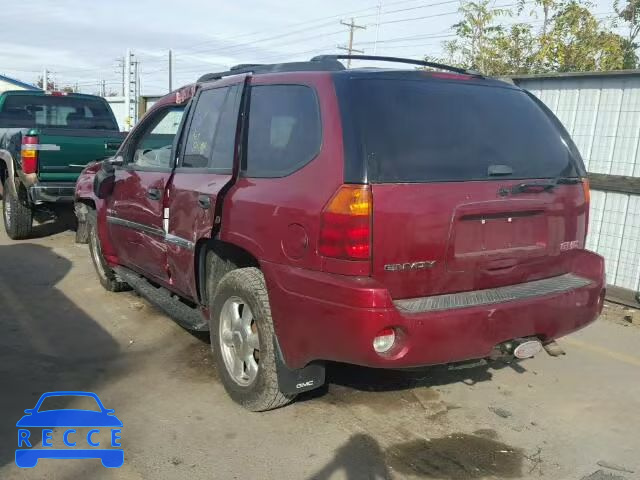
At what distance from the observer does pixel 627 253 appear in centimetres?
613

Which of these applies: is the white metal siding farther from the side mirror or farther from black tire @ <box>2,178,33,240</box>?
black tire @ <box>2,178,33,240</box>

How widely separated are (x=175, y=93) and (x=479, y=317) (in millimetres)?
2952

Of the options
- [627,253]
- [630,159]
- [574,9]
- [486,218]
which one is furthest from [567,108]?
[574,9]

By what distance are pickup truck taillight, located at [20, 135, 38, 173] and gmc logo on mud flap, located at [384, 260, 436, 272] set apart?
6.12m

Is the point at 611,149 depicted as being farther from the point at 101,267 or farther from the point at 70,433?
the point at 70,433

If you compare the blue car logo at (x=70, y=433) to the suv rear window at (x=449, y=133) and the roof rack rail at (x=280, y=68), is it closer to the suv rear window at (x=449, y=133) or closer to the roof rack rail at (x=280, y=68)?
the suv rear window at (x=449, y=133)

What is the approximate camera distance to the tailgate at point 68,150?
7613 millimetres

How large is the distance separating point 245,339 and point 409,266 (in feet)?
3.87

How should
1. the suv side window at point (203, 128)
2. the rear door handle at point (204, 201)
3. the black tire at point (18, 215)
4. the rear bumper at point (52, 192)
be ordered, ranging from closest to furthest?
the rear door handle at point (204, 201)
the suv side window at point (203, 128)
the rear bumper at point (52, 192)
the black tire at point (18, 215)

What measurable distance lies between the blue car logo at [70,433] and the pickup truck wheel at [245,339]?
696 millimetres

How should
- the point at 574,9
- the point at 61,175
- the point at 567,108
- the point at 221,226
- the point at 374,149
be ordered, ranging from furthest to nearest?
the point at 574,9 < the point at 61,175 < the point at 567,108 < the point at 221,226 < the point at 374,149

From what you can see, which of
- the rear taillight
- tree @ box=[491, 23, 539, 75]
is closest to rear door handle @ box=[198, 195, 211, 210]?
the rear taillight

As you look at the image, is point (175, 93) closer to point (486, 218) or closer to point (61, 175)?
point (486, 218)

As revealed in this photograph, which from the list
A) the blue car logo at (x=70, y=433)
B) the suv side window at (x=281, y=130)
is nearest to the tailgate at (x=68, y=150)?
the blue car logo at (x=70, y=433)
